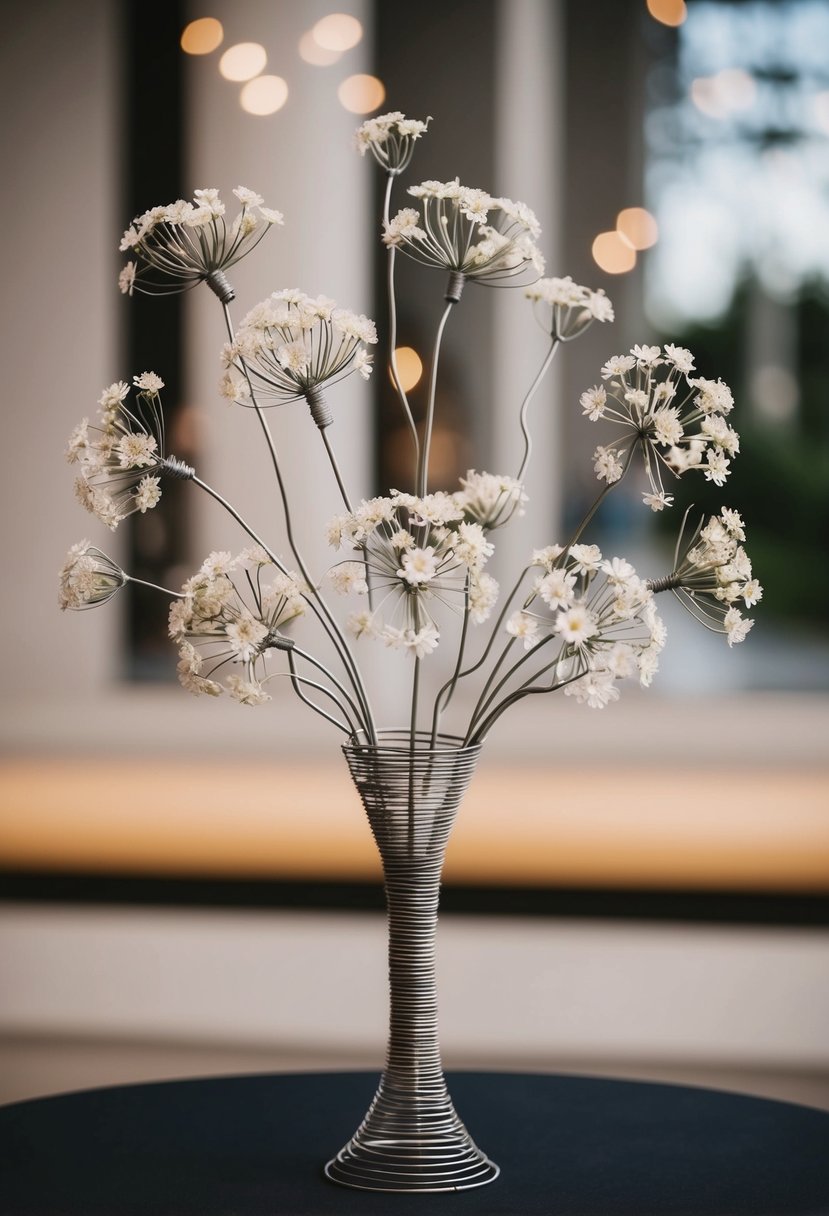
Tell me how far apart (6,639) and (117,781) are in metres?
0.45

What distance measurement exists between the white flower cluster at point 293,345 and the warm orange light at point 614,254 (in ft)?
8.13

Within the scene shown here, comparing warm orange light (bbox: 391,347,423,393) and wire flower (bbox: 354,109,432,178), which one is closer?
wire flower (bbox: 354,109,432,178)

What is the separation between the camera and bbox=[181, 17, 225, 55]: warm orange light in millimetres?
3043

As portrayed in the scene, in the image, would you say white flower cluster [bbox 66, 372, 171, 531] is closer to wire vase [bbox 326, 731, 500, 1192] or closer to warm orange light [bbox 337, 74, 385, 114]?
wire vase [bbox 326, 731, 500, 1192]

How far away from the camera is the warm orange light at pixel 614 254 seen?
11.6 ft

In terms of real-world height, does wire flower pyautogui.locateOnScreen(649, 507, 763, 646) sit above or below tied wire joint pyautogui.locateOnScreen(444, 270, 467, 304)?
below

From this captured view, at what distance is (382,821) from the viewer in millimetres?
1100

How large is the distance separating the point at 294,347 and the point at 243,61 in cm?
217

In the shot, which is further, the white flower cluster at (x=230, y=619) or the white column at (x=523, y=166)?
the white column at (x=523, y=166)

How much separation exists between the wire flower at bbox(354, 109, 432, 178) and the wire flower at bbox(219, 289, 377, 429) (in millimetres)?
134

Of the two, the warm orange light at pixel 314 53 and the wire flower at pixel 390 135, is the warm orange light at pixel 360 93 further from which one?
the wire flower at pixel 390 135

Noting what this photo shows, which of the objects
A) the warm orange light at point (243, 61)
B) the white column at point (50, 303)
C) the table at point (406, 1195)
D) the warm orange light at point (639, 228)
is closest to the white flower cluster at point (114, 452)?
the table at point (406, 1195)

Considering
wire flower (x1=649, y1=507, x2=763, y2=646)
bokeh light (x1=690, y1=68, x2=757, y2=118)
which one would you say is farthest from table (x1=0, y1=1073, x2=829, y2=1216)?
bokeh light (x1=690, y1=68, x2=757, y2=118)

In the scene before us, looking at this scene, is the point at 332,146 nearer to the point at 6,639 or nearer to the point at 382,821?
the point at 6,639
